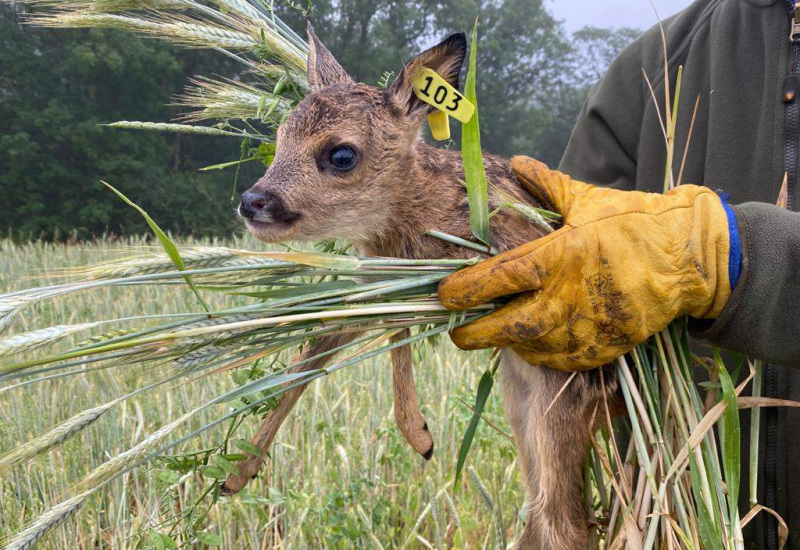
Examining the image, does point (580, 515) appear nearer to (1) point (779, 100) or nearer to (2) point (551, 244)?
(2) point (551, 244)

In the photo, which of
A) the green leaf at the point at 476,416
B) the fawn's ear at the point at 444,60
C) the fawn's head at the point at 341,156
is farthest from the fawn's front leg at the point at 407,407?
the fawn's ear at the point at 444,60

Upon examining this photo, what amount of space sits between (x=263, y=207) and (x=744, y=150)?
160cm

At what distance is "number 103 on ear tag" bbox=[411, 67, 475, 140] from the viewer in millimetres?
1426

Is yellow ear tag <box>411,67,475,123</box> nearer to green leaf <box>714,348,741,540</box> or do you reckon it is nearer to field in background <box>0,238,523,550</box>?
green leaf <box>714,348,741,540</box>

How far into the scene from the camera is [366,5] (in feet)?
63.2

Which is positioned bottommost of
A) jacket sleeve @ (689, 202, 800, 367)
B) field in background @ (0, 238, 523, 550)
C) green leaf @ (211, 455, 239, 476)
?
field in background @ (0, 238, 523, 550)

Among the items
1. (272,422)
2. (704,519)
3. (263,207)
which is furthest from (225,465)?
(704,519)

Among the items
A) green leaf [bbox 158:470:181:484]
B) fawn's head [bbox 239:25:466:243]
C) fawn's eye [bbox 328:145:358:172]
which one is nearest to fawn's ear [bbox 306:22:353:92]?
fawn's head [bbox 239:25:466:243]

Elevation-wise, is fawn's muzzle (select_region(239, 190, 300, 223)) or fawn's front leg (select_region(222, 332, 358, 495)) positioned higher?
fawn's muzzle (select_region(239, 190, 300, 223))

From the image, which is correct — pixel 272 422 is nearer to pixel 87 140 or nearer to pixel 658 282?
pixel 658 282

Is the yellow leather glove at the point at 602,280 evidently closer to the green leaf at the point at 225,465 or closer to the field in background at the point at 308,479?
the green leaf at the point at 225,465

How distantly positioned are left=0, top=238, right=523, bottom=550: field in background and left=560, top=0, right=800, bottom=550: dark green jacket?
0.95 metres

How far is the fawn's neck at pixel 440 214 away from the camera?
5.65 ft

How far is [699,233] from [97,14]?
1669mm
